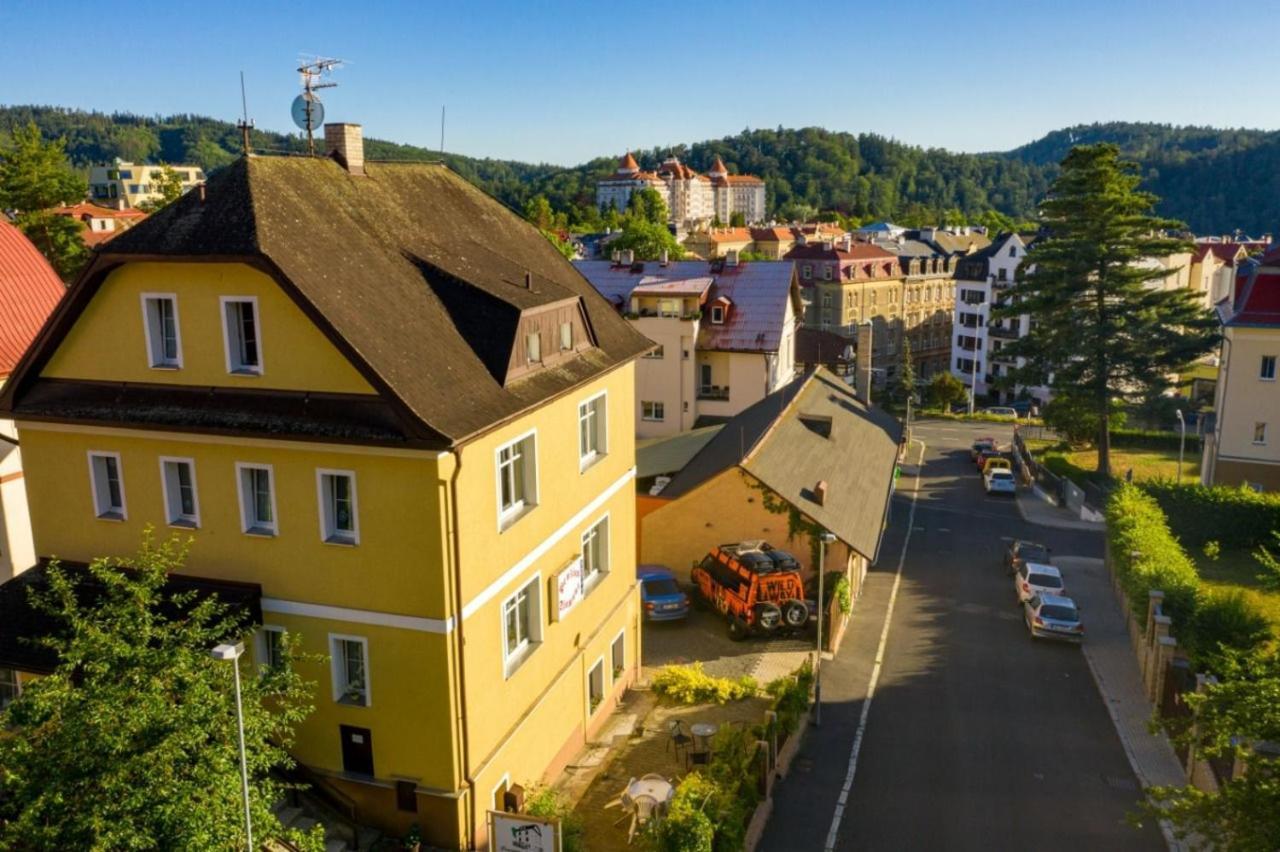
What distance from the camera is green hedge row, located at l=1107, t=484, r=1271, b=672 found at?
24.2m

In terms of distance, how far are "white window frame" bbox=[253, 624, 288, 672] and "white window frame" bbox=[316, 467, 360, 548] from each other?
2190 mm

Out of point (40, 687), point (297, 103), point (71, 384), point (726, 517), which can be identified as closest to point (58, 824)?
point (40, 687)

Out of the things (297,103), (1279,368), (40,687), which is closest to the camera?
(40,687)

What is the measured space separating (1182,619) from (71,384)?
28.4 metres

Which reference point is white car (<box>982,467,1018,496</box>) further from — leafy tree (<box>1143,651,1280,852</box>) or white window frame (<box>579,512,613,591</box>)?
leafy tree (<box>1143,651,1280,852</box>)

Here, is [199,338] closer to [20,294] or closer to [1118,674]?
[20,294]

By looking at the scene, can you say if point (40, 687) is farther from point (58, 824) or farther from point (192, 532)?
point (192, 532)

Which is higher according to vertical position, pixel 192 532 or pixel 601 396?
pixel 601 396

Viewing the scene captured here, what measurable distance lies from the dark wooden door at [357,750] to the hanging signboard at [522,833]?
9.11 ft

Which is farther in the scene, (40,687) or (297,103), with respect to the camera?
(297,103)

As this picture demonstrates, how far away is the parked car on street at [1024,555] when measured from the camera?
118 feet

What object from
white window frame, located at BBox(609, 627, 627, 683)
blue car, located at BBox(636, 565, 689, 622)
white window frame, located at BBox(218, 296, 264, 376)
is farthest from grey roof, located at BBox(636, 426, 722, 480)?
white window frame, located at BBox(218, 296, 264, 376)

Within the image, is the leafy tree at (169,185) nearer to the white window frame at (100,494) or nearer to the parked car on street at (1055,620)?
the white window frame at (100,494)

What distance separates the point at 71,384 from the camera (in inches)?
695
